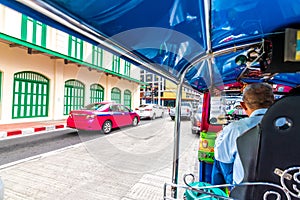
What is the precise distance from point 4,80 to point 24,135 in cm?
290

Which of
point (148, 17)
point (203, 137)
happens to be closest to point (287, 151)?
point (148, 17)

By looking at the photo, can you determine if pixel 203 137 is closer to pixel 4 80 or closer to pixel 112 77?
pixel 4 80

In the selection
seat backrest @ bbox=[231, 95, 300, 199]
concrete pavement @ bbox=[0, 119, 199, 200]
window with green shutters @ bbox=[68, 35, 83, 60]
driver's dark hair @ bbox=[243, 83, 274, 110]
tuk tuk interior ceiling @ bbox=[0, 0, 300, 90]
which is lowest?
concrete pavement @ bbox=[0, 119, 199, 200]

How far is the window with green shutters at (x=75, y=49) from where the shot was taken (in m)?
11.2

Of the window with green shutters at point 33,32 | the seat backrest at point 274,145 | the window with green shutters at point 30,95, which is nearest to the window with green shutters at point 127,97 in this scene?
the window with green shutters at point 30,95

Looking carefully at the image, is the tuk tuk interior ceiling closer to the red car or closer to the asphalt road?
the asphalt road

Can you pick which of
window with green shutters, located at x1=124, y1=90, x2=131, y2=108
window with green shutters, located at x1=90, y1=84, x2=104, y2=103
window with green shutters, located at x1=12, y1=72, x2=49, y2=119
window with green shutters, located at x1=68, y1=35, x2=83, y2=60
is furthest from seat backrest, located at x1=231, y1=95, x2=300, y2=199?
window with green shutters, located at x1=124, y1=90, x2=131, y2=108

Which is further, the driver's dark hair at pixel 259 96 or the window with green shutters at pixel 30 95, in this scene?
the window with green shutters at pixel 30 95

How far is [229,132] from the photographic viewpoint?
173 cm

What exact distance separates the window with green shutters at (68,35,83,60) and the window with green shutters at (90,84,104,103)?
2.35 meters

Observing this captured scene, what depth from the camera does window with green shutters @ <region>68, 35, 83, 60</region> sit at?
36.7ft

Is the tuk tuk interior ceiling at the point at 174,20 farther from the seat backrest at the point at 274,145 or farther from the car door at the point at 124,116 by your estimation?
the car door at the point at 124,116

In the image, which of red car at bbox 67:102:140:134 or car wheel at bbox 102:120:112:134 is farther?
car wheel at bbox 102:120:112:134

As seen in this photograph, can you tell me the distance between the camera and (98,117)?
796 centimetres
